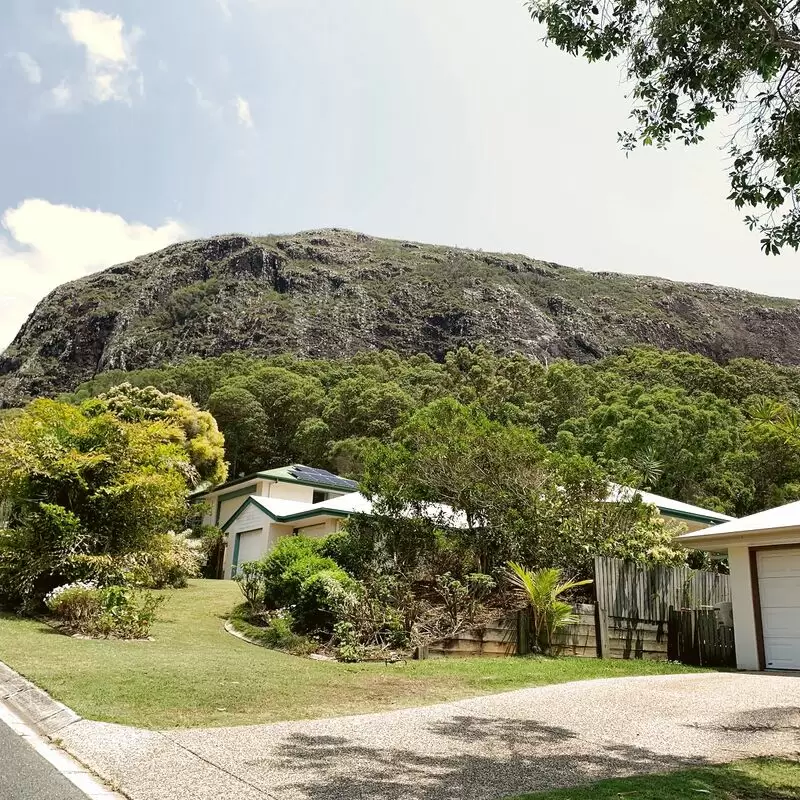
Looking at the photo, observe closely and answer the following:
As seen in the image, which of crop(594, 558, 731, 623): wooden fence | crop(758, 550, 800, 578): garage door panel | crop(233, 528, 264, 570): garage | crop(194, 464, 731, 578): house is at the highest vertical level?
crop(194, 464, 731, 578): house

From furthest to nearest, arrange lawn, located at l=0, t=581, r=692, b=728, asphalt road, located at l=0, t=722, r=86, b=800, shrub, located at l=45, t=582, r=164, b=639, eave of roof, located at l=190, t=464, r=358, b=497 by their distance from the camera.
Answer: eave of roof, located at l=190, t=464, r=358, b=497 → shrub, located at l=45, t=582, r=164, b=639 → lawn, located at l=0, t=581, r=692, b=728 → asphalt road, located at l=0, t=722, r=86, b=800

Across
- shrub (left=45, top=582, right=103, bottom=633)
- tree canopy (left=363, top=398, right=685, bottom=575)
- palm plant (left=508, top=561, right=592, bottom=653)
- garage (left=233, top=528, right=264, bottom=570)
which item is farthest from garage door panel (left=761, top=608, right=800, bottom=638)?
garage (left=233, top=528, right=264, bottom=570)

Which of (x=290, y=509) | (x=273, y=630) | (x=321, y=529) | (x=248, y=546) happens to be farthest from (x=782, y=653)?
(x=248, y=546)

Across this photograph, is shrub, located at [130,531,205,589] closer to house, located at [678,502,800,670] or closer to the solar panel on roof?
house, located at [678,502,800,670]

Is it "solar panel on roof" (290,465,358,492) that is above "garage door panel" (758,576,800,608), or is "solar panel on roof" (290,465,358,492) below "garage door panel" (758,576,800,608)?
A: above

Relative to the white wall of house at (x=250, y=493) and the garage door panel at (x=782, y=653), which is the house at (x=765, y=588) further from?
the white wall of house at (x=250, y=493)

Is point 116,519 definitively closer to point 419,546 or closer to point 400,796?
point 419,546

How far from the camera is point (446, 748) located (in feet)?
21.5

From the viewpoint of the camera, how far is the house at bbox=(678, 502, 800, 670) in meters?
13.6

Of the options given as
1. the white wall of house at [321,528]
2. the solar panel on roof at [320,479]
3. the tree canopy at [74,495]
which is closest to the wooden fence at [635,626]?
the tree canopy at [74,495]

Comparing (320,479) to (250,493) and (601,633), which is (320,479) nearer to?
(250,493)

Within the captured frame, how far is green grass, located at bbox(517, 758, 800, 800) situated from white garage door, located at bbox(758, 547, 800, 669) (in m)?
8.25

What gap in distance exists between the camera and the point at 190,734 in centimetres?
648

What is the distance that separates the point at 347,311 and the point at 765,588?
305 feet
